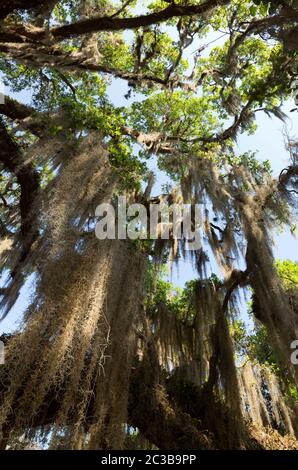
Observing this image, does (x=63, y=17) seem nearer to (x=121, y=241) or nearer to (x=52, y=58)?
(x=52, y=58)

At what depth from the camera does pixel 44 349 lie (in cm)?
335

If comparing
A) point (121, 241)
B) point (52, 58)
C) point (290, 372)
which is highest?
point (52, 58)

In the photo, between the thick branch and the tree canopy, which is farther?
the thick branch

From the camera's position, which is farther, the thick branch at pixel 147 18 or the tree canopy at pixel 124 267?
the thick branch at pixel 147 18

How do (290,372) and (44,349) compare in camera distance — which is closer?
(44,349)

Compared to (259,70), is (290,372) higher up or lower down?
lower down

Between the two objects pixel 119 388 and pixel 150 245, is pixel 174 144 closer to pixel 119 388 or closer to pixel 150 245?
pixel 150 245

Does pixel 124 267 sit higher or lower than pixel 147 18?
lower

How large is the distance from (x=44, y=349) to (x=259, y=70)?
915 centimetres

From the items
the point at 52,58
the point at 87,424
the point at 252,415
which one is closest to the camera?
the point at 87,424

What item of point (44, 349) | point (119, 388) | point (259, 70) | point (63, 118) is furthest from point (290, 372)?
point (259, 70)

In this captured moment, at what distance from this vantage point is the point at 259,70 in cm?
991
